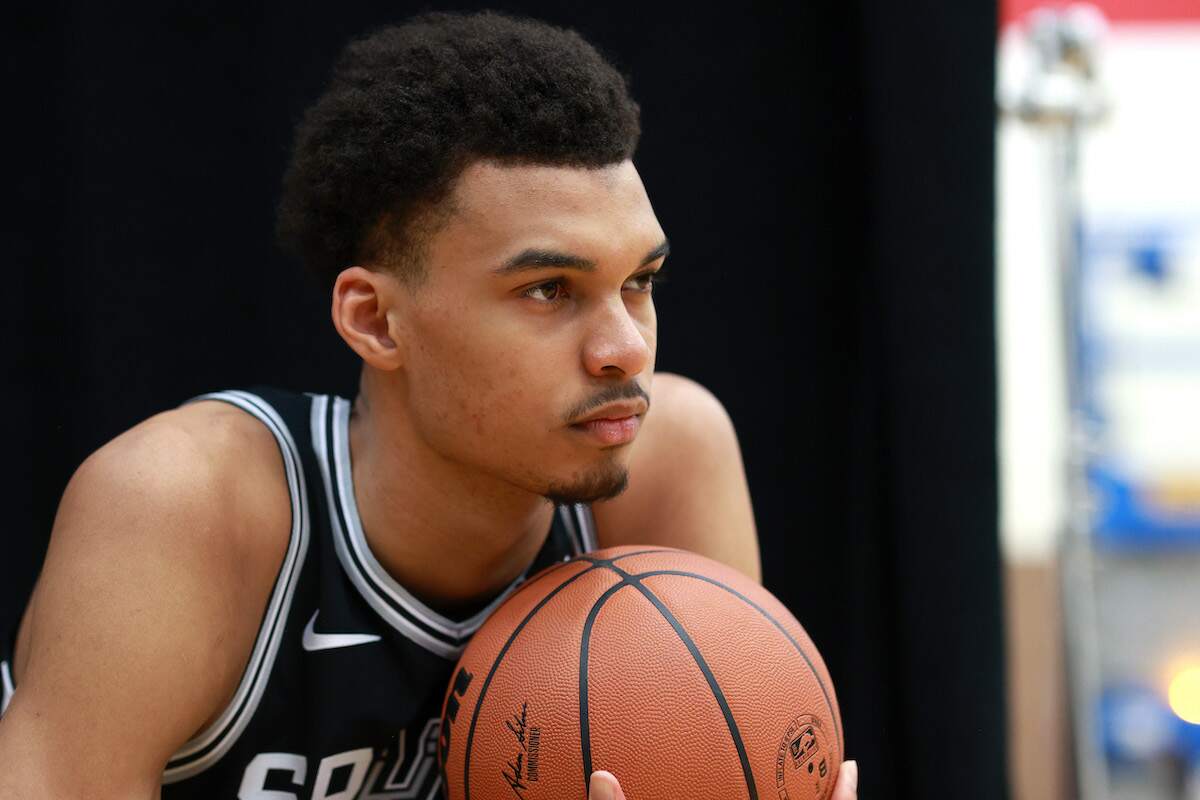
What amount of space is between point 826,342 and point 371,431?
940mm

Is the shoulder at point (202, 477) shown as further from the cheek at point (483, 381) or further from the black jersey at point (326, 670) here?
the cheek at point (483, 381)

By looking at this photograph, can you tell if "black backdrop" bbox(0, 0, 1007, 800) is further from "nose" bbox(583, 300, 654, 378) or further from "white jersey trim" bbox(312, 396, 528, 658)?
"nose" bbox(583, 300, 654, 378)

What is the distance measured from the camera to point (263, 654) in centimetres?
146

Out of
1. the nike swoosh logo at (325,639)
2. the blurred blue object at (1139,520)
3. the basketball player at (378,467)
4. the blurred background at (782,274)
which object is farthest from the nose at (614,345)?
the blurred blue object at (1139,520)

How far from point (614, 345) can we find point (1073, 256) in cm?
130

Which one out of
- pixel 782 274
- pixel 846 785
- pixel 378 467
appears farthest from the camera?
pixel 782 274

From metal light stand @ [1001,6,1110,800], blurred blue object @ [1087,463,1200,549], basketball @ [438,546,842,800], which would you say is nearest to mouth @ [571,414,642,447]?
basketball @ [438,546,842,800]

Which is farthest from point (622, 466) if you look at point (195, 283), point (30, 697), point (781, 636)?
point (195, 283)

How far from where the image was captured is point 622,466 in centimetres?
142

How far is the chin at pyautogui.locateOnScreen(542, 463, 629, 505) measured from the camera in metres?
1.40

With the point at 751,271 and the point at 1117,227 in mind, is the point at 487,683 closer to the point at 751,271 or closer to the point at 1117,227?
the point at 751,271

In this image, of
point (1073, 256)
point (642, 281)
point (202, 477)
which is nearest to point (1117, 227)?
point (1073, 256)

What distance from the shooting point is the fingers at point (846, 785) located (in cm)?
132

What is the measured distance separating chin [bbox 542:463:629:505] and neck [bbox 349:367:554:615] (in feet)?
0.32
